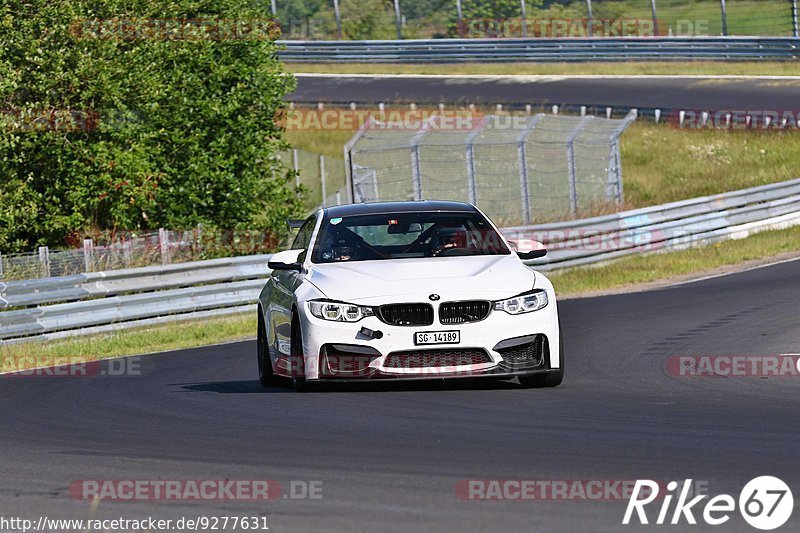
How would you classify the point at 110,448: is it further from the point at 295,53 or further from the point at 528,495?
the point at 295,53

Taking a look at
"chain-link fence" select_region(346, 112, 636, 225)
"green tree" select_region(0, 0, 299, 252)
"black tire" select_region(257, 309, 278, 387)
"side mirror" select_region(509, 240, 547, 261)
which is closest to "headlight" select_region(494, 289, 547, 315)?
"side mirror" select_region(509, 240, 547, 261)

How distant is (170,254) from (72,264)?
3.27m

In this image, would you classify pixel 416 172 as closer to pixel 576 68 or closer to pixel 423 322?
pixel 423 322

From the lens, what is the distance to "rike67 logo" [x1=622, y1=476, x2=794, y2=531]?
19.5 feet

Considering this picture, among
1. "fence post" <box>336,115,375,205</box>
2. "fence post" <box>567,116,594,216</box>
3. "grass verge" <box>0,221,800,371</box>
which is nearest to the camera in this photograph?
"grass verge" <box>0,221,800,371</box>

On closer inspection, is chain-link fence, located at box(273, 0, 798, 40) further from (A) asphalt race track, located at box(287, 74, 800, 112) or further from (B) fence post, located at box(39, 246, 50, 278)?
(B) fence post, located at box(39, 246, 50, 278)

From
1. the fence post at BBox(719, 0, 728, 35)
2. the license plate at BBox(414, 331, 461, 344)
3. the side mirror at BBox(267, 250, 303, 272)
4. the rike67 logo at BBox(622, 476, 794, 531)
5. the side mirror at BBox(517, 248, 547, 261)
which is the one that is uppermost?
the fence post at BBox(719, 0, 728, 35)

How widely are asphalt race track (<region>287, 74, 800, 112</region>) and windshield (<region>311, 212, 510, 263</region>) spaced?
102ft

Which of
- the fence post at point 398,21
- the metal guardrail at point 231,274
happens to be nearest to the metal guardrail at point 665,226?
the metal guardrail at point 231,274

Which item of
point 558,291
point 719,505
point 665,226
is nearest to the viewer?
point 719,505

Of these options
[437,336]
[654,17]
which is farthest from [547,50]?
[437,336]

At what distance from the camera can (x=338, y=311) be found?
1064cm

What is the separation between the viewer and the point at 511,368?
10.6 m

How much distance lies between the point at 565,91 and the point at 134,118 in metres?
22.3
